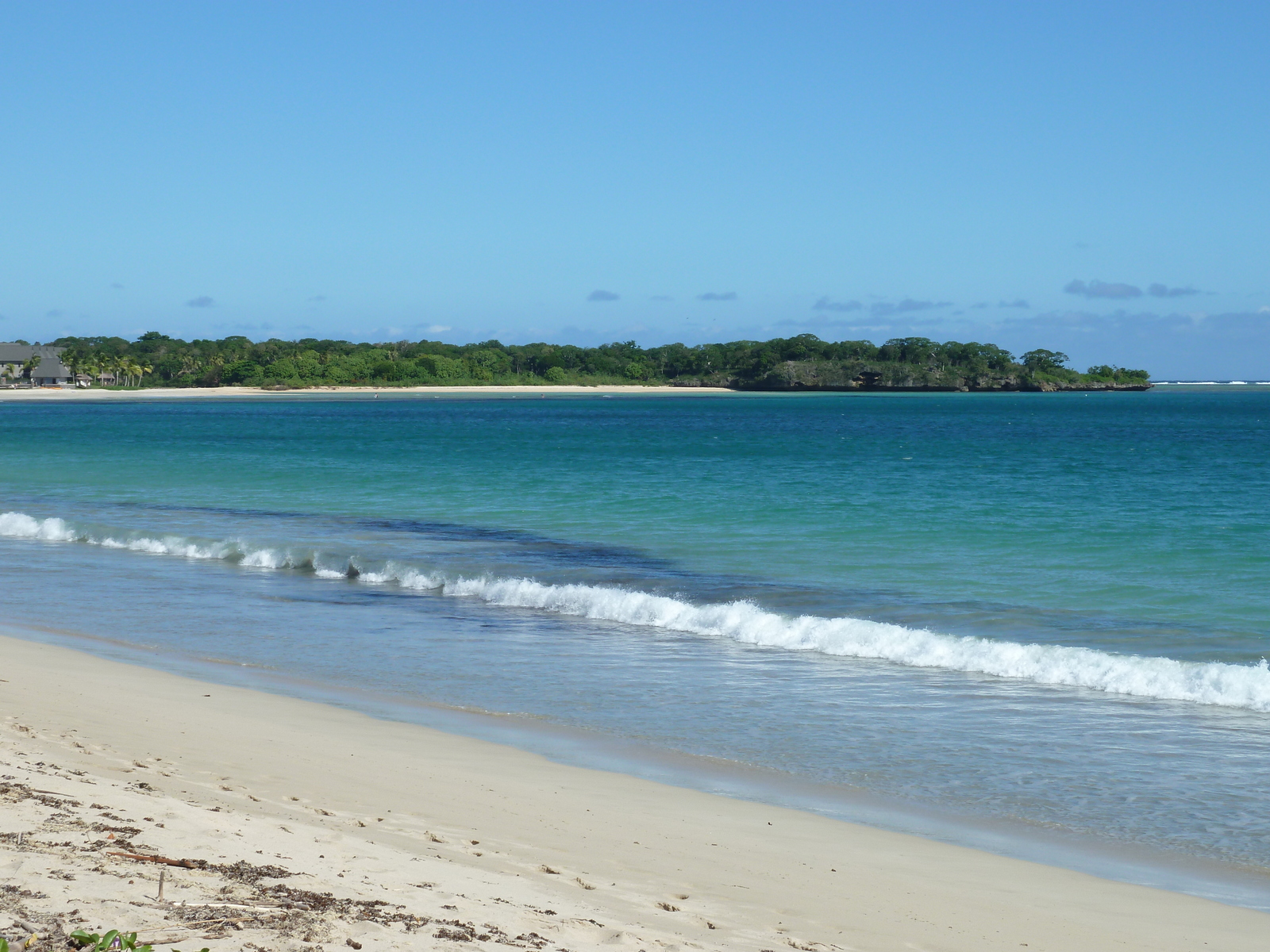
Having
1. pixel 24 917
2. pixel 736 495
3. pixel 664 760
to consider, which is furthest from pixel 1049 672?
pixel 736 495

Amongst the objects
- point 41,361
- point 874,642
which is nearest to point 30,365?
point 41,361

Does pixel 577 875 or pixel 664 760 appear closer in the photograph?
pixel 577 875

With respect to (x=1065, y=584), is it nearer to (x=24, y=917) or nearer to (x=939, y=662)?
(x=939, y=662)

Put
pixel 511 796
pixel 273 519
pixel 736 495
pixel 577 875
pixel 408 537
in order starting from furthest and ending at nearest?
pixel 736 495 < pixel 273 519 < pixel 408 537 < pixel 511 796 < pixel 577 875

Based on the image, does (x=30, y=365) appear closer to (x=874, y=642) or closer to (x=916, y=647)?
(x=874, y=642)

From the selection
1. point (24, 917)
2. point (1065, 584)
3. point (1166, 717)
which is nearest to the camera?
point (24, 917)

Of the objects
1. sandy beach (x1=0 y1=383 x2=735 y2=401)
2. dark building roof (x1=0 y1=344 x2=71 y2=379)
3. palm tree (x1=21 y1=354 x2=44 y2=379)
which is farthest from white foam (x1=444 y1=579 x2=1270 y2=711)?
dark building roof (x1=0 y1=344 x2=71 y2=379)

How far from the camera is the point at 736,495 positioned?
106 feet

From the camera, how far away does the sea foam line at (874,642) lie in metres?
11.4

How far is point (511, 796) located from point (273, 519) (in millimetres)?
21736

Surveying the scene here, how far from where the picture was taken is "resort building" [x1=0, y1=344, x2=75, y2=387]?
577 feet

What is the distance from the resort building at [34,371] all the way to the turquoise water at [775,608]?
5987 inches

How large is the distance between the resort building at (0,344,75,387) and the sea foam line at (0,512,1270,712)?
7036 inches

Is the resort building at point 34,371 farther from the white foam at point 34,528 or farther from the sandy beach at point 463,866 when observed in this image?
the sandy beach at point 463,866
